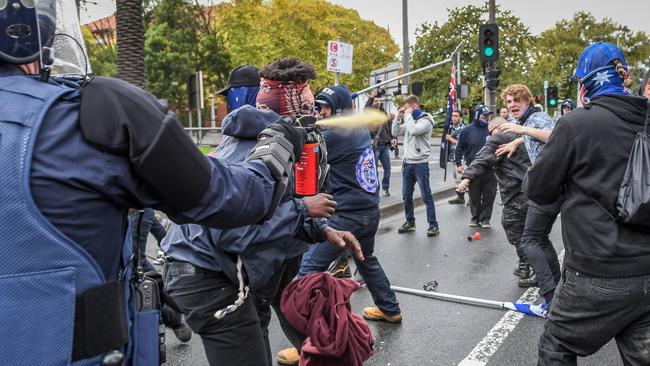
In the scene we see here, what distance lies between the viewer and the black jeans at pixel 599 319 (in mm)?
2533

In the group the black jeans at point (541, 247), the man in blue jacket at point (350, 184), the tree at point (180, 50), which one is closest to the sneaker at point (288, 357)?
the man in blue jacket at point (350, 184)

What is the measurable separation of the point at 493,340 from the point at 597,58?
2.28 metres

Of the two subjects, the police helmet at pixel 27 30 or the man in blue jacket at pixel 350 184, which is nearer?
the police helmet at pixel 27 30

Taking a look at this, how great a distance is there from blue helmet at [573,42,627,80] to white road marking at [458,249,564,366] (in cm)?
204

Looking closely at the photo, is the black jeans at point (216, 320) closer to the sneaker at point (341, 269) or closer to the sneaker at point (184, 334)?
the sneaker at point (184, 334)

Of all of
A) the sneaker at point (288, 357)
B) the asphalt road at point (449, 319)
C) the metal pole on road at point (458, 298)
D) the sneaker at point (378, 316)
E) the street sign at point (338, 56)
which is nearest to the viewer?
the sneaker at point (288, 357)

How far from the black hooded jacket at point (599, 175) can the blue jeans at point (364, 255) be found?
1.87 metres

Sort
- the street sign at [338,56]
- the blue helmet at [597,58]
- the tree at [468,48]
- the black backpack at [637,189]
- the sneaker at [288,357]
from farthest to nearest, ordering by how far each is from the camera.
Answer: the tree at [468,48]
the street sign at [338,56]
the sneaker at [288,357]
the blue helmet at [597,58]
the black backpack at [637,189]

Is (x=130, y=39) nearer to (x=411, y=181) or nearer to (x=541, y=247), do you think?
(x=411, y=181)

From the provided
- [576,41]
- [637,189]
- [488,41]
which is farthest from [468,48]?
[637,189]

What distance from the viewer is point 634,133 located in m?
2.59

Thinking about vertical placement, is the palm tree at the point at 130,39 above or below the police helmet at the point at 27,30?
above

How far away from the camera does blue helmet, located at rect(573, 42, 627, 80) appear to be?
288 centimetres

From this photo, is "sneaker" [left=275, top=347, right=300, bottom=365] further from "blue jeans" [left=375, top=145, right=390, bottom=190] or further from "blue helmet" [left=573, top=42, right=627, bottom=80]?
"blue jeans" [left=375, top=145, right=390, bottom=190]
